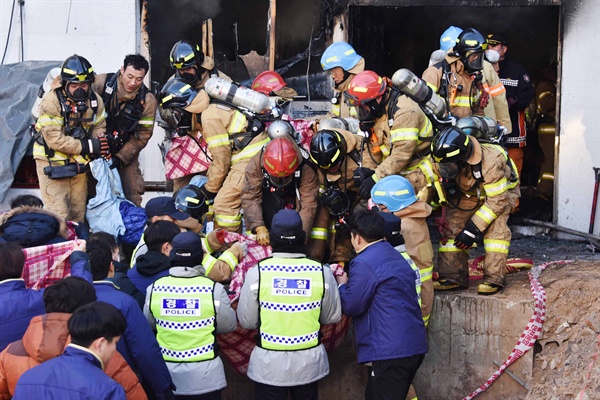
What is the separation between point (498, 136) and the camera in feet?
27.2

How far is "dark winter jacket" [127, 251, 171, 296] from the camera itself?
249 inches

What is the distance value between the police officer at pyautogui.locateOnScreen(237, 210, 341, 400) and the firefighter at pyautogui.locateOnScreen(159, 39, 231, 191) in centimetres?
264

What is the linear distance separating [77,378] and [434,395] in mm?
4434

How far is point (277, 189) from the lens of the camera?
7891 millimetres

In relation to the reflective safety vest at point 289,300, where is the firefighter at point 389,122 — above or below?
above

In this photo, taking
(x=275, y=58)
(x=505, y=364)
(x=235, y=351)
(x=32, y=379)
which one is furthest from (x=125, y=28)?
(x=32, y=379)

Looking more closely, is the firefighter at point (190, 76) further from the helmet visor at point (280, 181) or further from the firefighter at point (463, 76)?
the firefighter at point (463, 76)

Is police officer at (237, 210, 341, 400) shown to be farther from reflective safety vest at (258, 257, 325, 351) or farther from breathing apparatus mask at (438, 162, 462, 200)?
breathing apparatus mask at (438, 162, 462, 200)

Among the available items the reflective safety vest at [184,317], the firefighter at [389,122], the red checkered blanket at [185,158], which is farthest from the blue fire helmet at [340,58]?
the reflective safety vest at [184,317]

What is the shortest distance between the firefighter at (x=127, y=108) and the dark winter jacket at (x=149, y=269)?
9.77 ft

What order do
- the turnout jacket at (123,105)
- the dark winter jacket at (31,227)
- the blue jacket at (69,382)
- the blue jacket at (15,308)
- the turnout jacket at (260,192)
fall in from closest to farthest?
the blue jacket at (69,382)
the blue jacket at (15,308)
the dark winter jacket at (31,227)
the turnout jacket at (260,192)
the turnout jacket at (123,105)

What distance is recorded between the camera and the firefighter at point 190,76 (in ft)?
27.6

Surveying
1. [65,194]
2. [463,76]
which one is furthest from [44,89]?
[463,76]

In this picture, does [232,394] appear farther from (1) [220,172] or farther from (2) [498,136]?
(2) [498,136]
